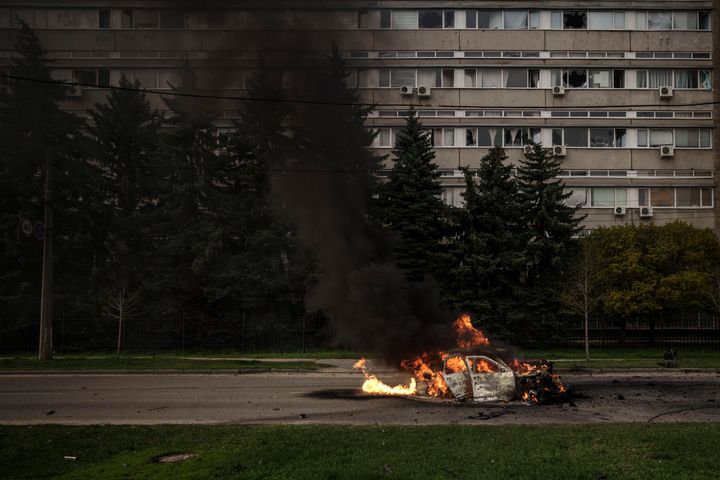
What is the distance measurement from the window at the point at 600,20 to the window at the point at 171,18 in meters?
25.2

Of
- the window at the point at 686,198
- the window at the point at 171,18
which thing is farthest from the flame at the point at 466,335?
the window at the point at 686,198

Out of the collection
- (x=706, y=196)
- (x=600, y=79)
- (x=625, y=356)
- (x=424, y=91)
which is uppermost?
(x=600, y=79)

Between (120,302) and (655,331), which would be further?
(655,331)

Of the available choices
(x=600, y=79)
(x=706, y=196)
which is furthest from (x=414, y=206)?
(x=706, y=196)

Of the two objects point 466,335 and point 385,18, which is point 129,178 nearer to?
point 385,18

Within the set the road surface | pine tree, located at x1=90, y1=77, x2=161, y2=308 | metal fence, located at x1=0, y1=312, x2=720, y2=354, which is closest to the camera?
the road surface

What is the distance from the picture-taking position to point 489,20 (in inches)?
1283

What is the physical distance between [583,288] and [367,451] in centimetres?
1612

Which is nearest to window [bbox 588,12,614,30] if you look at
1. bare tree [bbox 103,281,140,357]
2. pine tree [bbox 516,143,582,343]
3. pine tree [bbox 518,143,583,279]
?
pine tree [bbox 516,143,582,343]

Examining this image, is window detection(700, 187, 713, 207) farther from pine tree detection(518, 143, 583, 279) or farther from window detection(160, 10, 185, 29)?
window detection(160, 10, 185, 29)

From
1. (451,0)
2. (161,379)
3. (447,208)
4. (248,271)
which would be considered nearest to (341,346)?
(248,271)

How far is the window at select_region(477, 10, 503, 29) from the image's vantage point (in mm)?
32594

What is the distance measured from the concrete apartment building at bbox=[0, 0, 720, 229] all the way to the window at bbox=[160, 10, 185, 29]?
17117 mm

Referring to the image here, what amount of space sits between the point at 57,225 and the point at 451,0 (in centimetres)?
2323
